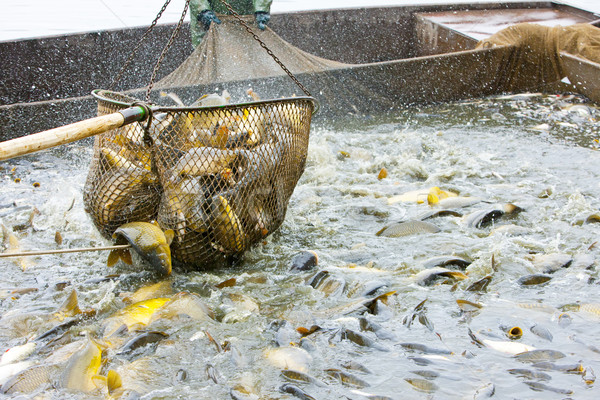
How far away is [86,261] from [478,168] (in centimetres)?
365

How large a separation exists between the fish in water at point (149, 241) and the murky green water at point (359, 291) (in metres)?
0.27

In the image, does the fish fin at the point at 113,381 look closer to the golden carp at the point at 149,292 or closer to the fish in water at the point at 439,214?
the golden carp at the point at 149,292

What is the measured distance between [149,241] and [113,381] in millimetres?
915

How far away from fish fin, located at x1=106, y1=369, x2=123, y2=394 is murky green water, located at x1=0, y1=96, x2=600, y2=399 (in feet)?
0.16

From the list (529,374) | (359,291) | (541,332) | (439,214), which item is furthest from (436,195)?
(529,374)

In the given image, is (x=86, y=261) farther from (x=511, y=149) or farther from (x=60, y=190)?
(x=511, y=149)

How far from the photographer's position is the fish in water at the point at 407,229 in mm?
4168

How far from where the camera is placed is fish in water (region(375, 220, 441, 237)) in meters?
4.17

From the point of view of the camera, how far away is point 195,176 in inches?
134

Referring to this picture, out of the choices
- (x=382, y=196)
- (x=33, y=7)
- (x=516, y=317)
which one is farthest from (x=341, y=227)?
(x=33, y=7)

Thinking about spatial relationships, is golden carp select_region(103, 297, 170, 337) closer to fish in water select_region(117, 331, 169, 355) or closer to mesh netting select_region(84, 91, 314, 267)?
fish in water select_region(117, 331, 169, 355)

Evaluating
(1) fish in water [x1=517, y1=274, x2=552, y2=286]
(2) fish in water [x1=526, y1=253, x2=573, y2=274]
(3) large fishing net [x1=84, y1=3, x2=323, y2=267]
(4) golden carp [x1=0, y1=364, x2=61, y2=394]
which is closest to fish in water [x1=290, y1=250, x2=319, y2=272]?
(3) large fishing net [x1=84, y1=3, x2=323, y2=267]

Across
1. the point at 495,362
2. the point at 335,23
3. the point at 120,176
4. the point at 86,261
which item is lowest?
the point at 86,261

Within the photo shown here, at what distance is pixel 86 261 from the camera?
3861 mm
